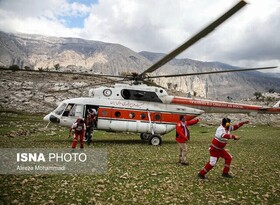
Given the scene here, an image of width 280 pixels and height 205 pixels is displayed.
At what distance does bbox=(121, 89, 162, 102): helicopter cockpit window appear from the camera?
2234cm

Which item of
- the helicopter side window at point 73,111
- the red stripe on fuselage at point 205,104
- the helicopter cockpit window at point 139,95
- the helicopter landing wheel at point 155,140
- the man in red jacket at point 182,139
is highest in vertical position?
the helicopter cockpit window at point 139,95

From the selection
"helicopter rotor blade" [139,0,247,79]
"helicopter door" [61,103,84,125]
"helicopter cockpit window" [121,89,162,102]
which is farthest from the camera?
"helicopter cockpit window" [121,89,162,102]

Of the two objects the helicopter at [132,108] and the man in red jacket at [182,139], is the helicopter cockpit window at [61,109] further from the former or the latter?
the man in red jacket at [182,139]

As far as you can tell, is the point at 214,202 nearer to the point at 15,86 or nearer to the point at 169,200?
the point at 169,200

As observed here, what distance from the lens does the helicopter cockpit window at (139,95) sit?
73.3 ft

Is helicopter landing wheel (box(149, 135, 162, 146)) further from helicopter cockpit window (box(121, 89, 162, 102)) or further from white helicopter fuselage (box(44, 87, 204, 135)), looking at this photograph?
helicopter cockpit window (box(121, 89, 162, 102))

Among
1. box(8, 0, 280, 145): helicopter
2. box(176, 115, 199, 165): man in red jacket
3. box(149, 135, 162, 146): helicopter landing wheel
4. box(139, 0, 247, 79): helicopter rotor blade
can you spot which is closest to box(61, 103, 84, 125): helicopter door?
box(8, 0, 280, 145): helicopter

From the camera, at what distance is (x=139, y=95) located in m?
22.5

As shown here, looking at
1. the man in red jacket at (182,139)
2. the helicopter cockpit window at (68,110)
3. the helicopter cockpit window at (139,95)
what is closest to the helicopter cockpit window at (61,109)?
the helicopter cockpit window at (68,110)

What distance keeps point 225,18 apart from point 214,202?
6173 mm

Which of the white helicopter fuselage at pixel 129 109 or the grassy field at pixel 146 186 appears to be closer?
the grassy field at pixel 146 186

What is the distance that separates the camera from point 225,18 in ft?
30.3

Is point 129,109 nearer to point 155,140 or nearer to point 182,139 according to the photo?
point 155,140

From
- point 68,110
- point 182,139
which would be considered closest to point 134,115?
point 68,110
